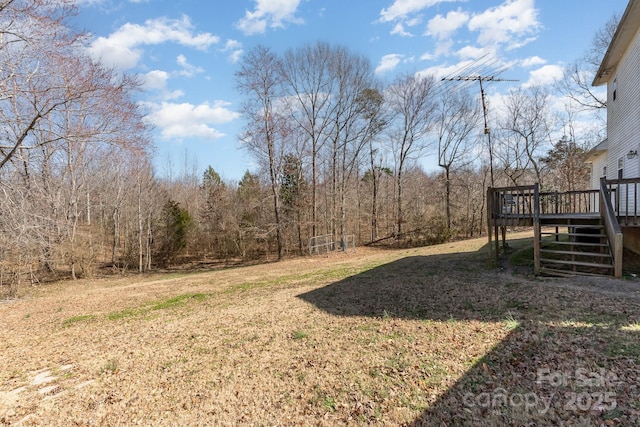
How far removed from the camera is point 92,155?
17.2 meters

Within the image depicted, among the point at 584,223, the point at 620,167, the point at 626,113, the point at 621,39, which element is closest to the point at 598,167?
the point at 620,167

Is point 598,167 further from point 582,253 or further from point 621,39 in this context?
point 582,253

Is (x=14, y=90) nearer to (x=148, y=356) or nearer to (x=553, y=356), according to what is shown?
(x=148, y=356)

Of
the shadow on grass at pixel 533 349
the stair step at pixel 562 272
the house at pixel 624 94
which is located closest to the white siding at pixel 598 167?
the house at pixel 624 94

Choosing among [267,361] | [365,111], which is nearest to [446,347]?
[267,361]

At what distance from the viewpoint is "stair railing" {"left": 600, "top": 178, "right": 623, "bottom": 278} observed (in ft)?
19.1

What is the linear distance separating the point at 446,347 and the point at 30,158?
1138 cm

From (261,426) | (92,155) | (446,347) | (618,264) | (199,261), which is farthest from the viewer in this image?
(199,261)

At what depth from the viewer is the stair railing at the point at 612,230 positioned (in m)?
5.81

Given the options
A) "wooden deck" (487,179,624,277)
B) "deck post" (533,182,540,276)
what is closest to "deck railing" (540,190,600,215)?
"wooden deck" (487,179,624,277)

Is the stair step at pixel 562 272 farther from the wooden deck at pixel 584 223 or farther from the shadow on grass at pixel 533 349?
the shadow on grass at pixel 533 349

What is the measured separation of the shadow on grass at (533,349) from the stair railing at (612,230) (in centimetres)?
73

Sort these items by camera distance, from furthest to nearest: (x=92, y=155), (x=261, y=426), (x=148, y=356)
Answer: (x=92, y=155)
(x=148, y=356)
(x=261, y=426)

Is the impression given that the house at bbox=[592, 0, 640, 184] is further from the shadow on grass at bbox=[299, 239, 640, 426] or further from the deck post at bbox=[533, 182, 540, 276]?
the shadow on grass at bbox=[299, 239, 640, 426]
